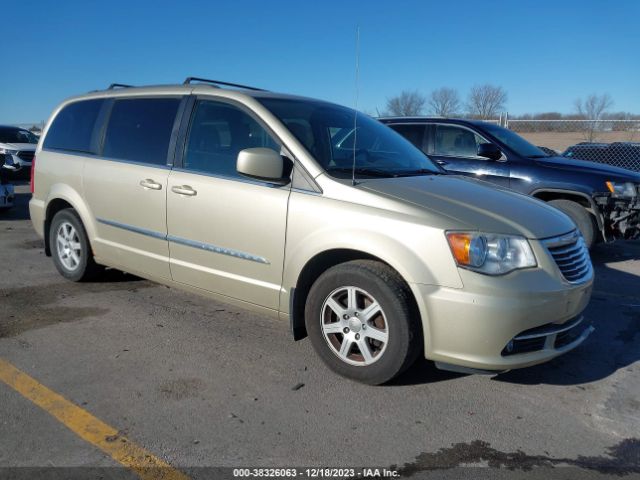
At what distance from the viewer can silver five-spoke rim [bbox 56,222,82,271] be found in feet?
17.6

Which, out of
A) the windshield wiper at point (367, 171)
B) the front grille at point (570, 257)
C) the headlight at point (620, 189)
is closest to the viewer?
the front grille at point (570, 257)

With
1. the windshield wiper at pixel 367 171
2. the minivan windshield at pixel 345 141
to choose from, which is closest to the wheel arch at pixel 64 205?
the minivan windshield at pixel 345 141

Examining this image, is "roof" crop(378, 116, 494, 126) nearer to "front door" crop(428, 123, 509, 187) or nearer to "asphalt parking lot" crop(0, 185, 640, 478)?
"front door" crop(428, 123, 509, 187)

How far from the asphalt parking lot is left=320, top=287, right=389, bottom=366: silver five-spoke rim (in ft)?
0.69

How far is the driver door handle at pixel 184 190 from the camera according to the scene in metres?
4.12

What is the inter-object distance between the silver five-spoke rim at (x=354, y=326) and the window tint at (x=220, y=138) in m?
1.18

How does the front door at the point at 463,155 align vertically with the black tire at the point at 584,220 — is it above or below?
above

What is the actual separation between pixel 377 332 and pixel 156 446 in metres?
1.39

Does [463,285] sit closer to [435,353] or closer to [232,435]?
[435,353]

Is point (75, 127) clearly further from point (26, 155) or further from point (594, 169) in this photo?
point (26, 155)

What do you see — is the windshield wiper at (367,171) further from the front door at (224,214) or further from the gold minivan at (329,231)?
the front door at (224,214)

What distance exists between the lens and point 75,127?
539 cm

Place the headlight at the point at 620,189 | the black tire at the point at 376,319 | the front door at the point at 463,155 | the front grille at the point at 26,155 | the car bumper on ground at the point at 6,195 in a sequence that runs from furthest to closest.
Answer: the front grille at the point at 26,155, the car bumper on ground at the point at 6,195, the front door at the point at 463,155, the headlight at the point at 620,189, the black tire at the point at 376,319

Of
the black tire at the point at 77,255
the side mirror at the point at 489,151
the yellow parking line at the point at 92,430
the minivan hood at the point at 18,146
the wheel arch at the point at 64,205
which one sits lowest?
the yellow parking line at the point at 92,430
